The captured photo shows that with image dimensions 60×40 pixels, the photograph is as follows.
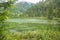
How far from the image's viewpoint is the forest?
3.38 m

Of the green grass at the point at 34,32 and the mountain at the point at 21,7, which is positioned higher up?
the mountain at the point at 21,7

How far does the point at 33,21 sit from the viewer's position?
3.45 m

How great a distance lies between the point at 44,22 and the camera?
347cm

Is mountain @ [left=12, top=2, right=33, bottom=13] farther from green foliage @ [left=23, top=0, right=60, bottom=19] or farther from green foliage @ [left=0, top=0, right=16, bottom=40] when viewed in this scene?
green foliage @ [left=0, top=0, right=16, bottom=40]

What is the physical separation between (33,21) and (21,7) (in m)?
0.33

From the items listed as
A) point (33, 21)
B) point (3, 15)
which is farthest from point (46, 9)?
point (3, 15)

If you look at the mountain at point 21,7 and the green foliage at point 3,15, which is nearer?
the green foliage at point 3,15

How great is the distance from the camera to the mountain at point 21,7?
11.3 feet

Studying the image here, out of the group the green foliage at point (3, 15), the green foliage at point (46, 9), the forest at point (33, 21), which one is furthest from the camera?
the green foliage at point (46, 9)

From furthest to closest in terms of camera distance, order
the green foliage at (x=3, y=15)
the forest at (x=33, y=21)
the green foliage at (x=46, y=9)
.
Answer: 1. the green foliage at (x=46, y=9)
2. the forest at (x=33, y=21)
3. the green foliage at (x=3, y=15)

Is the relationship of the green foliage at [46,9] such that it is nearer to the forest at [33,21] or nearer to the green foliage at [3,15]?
the forest at [33,21]

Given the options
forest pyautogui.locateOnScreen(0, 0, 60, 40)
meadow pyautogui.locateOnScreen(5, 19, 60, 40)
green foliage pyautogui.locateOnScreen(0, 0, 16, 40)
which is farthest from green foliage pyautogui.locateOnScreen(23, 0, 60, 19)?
green foliage pyautogui.locateOnScreen(0, 0, 16, 40)

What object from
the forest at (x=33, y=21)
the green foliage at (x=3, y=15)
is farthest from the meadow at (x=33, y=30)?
the green foliage at (x=3, y=15)

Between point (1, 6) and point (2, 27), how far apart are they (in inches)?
13.7
